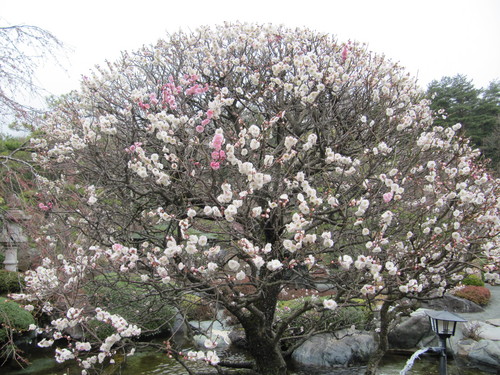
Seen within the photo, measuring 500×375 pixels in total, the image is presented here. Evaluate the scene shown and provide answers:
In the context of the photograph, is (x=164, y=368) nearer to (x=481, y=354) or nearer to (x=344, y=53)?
(x=481, y=354)

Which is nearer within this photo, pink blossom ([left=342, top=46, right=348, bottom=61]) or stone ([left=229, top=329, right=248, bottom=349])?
pink blossom ([left=342, top=46, right=348, bottom=61])

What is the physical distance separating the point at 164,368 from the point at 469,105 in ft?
82.9

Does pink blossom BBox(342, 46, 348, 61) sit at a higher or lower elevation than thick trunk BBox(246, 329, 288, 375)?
higher

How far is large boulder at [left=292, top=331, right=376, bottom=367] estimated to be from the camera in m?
6.96

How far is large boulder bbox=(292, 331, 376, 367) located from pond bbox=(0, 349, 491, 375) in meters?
0.19

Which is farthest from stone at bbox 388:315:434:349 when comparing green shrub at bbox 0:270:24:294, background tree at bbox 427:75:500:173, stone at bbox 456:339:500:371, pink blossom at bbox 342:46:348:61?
background tree at bbox 427:75:500:173

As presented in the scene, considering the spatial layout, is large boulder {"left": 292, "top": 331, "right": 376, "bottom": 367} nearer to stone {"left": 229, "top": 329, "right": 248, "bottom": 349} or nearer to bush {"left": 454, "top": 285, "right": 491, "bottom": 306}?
stone {"left": 229, "top": 329, "right": 248, "bottom": 349}

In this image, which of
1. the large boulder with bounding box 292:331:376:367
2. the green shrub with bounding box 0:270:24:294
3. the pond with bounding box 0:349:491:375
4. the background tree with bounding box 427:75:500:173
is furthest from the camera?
the background tree with bounding box 427:75:500:173

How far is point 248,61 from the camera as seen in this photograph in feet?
19.8

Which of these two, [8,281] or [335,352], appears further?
[8,281]

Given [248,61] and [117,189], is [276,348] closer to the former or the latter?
[117,189]

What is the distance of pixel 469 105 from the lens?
24062 millimetres

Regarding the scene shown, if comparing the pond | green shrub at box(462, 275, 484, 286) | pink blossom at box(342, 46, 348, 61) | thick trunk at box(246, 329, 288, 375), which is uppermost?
pink blossom at box(342, 46, 348, 61)

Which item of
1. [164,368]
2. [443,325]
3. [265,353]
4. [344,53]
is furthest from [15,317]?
[344,53]
